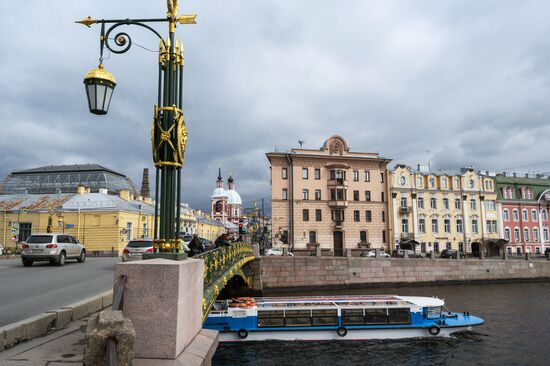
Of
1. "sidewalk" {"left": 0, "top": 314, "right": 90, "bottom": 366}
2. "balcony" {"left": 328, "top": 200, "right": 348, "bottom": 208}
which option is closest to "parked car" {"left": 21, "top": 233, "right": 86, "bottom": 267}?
"sidewalk" {"left": 0, "top": 314, "right": 90, "bottom": 366}

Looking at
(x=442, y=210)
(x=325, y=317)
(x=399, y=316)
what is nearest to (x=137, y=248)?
(x=325, y=317)

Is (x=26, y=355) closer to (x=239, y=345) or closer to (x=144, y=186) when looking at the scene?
(x=239, y=345)

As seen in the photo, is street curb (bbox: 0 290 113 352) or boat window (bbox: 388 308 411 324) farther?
boat window (bbox: 388 308 411 324)

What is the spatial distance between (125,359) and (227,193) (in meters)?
127

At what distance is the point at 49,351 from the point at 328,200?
45421mm

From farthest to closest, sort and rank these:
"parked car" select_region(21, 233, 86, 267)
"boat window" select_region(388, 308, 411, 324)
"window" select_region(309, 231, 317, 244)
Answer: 1. "window" select_region(309, 231, 317, 244)
2. "parked car" select_region(21, 233, 86, 267)
3. "boat window" select_region(388, 308, 411, 324)

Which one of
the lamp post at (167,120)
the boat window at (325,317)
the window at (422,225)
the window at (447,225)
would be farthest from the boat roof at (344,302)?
the window at (447,225)

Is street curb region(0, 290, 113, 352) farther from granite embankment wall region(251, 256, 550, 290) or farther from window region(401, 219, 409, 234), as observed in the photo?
window region(401, 219, 409, 234)

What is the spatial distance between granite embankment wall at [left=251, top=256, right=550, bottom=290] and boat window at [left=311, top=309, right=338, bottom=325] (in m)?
13.1

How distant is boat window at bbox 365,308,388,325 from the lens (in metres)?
19.0

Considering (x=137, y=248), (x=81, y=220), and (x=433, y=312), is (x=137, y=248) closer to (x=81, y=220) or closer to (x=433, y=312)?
(x=433, y=312)

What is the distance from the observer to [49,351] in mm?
4824

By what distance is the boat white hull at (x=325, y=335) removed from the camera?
18.2 metres

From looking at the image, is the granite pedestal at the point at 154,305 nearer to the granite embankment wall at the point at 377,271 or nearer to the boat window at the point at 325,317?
the boat window at the point at 325,317
